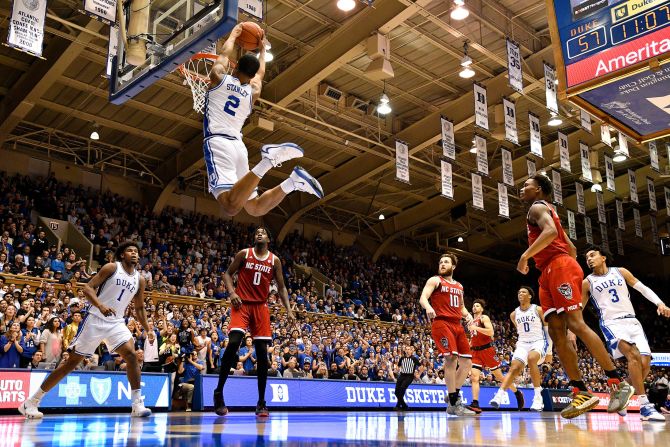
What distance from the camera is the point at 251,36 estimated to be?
21.1ft

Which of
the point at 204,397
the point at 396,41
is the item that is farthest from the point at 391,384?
the point at 396,41

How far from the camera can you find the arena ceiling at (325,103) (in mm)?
18391

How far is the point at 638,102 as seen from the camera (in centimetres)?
804

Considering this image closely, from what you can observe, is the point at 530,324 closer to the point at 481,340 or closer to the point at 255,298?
the point at 481,340

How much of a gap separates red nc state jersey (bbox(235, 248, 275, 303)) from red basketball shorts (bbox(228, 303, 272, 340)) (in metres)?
0.09

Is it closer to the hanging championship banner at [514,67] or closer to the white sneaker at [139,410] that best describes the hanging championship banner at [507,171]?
the hanging championship banner at [514,67]

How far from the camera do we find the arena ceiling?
18391 mm

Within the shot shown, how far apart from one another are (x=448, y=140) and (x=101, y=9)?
39.2 ft

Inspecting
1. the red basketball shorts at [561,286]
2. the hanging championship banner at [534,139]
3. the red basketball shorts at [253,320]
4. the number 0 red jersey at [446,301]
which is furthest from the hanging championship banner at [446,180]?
the red basketball shorts at [561,286]

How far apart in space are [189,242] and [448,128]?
10.8 meters

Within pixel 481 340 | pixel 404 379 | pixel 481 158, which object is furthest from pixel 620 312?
pixel 481 158

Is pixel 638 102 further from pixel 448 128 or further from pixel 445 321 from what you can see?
pixel 448 128

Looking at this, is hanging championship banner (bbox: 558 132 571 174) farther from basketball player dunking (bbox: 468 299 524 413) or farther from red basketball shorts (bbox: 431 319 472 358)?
red basketball shorts (bbox: 431 319 472 358)

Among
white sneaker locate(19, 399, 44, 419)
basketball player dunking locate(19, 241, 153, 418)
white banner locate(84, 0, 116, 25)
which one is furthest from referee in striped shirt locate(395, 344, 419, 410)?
white banner locate(84, 0, 116, 25)
